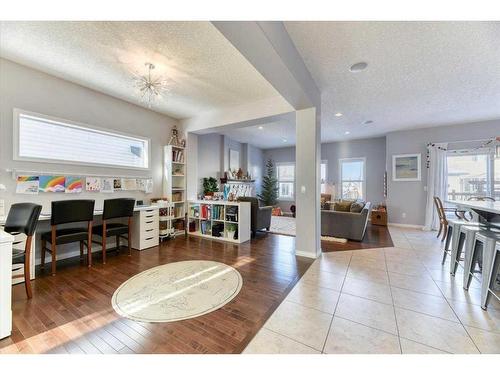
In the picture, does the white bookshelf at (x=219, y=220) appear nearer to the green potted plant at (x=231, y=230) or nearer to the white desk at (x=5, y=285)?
the green potted plant at (x=231, y=230)

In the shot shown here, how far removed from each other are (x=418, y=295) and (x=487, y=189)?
4.93 meters

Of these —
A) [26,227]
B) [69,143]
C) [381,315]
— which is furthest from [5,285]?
[381,315]

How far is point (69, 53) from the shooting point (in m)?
2.48

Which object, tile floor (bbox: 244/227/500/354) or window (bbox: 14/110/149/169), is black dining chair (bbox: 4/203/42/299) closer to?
window (bbox: 14/110/149/169)

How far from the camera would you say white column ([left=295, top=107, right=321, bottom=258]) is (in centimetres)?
323

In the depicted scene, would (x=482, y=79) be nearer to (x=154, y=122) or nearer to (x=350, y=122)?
(x=350, y=122)

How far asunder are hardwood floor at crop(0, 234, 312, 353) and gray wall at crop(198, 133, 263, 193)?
323 cm

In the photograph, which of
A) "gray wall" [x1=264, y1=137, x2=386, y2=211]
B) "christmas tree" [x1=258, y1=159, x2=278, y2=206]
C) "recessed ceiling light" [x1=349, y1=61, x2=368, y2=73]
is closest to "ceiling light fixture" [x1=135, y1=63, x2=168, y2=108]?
"recessed ceiling light" [x1=349, y1=61, x2=368, y2=73]

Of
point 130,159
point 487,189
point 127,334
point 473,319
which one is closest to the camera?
point 127,334

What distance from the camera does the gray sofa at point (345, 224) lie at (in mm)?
4129

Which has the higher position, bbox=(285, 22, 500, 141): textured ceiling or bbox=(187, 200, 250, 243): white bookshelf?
bbox=(285, 22, 500, 141): textured ceiling

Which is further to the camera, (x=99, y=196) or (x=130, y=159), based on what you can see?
(x=130, y=159)
